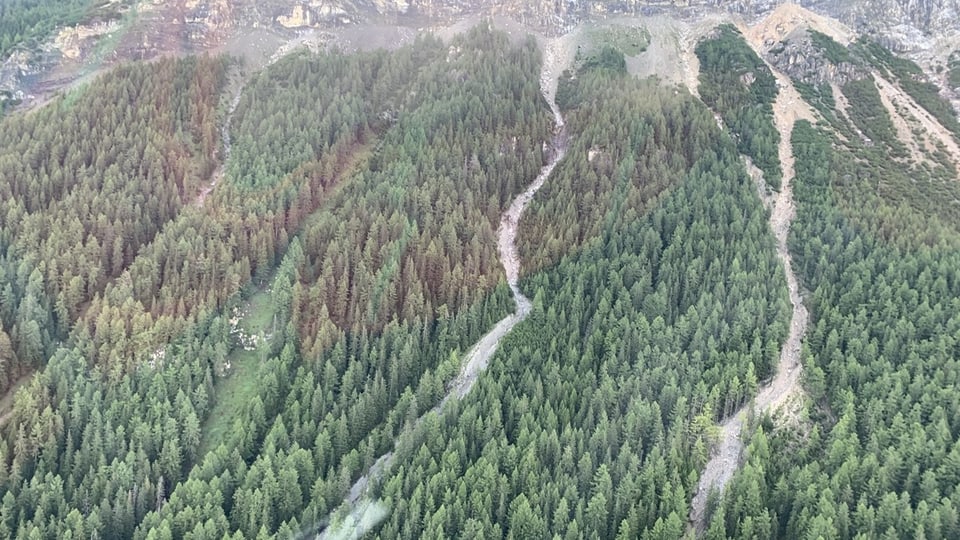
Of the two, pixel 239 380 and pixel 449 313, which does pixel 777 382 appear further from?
pixel 239 380

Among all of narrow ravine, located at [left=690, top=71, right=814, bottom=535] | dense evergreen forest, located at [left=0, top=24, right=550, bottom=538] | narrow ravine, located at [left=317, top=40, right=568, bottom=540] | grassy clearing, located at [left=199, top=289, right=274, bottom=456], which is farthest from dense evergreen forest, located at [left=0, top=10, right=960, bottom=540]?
narrow ravine, located at [left=317, top=40, right=568, bottom=540]

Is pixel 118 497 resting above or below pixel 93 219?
below

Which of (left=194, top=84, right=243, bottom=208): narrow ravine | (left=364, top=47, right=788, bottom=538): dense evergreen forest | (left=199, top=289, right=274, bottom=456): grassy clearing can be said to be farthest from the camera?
(left=194, top=84, right=243, bottom=208): narrow ravine

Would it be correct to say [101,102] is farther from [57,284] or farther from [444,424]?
[444,424]

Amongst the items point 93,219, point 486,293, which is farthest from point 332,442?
point 93,219

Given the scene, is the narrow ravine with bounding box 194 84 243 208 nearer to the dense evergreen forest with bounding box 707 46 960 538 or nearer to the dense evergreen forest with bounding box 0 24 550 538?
the dense evergreen forest with bounding box 0 24 550 538

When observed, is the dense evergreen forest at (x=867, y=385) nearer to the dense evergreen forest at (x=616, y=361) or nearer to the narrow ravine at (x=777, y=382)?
the narrow ravine at (x=777, y=382)

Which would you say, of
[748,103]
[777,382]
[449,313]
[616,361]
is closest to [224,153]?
[449,313]
